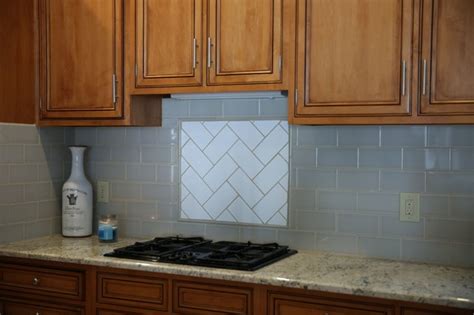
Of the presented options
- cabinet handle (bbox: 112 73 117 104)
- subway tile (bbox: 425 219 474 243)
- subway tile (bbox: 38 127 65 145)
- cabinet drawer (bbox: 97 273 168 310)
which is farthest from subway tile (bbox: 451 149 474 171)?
subway tile (bbox: 38 127 65 145)

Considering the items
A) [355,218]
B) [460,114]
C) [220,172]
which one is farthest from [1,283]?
[460,114]

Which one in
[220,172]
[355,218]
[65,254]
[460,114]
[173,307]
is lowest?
[173,307]

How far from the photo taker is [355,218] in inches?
108

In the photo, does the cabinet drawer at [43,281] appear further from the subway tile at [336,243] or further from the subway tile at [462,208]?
the subway tile at [462,208]

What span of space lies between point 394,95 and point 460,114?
0.26m

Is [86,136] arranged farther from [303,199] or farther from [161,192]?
[303,199]

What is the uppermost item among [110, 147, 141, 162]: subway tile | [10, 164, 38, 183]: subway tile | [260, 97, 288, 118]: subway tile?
[260, 97, 288, 118]: subway tile

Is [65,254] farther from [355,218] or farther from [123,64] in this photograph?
[355,218]

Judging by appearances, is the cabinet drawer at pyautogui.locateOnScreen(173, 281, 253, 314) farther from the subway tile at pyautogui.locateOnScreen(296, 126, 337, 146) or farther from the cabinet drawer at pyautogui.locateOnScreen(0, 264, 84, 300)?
the subway tile at pyautogui.locateOnScreen(296, 126, 337, 146)

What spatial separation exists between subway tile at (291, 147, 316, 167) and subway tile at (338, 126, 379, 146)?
0.47 feet

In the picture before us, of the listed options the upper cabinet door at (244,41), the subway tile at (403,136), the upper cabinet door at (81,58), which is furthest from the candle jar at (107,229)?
the subway tile at (403,136)

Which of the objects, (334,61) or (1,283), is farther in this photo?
(1,283)

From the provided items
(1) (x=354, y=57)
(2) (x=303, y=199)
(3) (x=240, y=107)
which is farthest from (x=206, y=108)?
(1) (x=354, y=57)

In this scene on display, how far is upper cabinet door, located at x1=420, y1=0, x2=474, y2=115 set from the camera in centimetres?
224
